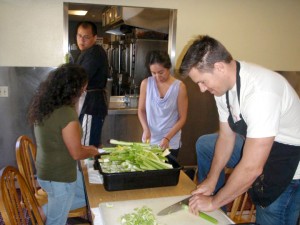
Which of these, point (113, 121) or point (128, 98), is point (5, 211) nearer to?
point (113, 121)

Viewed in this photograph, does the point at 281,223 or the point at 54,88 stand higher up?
the point at 54,88

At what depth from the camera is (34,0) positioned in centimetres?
285

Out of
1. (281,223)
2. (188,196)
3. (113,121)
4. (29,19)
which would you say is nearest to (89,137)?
(113,121)

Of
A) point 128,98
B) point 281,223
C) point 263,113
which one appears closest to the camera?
point 263,113

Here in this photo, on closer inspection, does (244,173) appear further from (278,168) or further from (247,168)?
(278,168)

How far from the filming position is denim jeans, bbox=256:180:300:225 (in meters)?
1.28

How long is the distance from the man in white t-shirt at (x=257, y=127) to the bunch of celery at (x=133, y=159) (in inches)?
9.2

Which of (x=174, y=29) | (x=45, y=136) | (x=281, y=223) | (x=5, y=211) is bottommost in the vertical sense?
(x=281, y=223)

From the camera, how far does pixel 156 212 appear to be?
3.80 feet

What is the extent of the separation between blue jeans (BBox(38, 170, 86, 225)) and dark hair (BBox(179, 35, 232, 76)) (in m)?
1.02

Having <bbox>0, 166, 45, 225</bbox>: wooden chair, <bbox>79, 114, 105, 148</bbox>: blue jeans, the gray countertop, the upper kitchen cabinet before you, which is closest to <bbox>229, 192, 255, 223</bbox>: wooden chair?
<bbox>0, 166, 45, 225</bbox>: wooden chair

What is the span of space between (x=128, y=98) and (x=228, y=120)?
216cm

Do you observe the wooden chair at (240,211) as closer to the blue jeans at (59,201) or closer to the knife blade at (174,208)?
the knife blade at (174,208)

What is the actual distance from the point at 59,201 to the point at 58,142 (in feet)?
1.06
